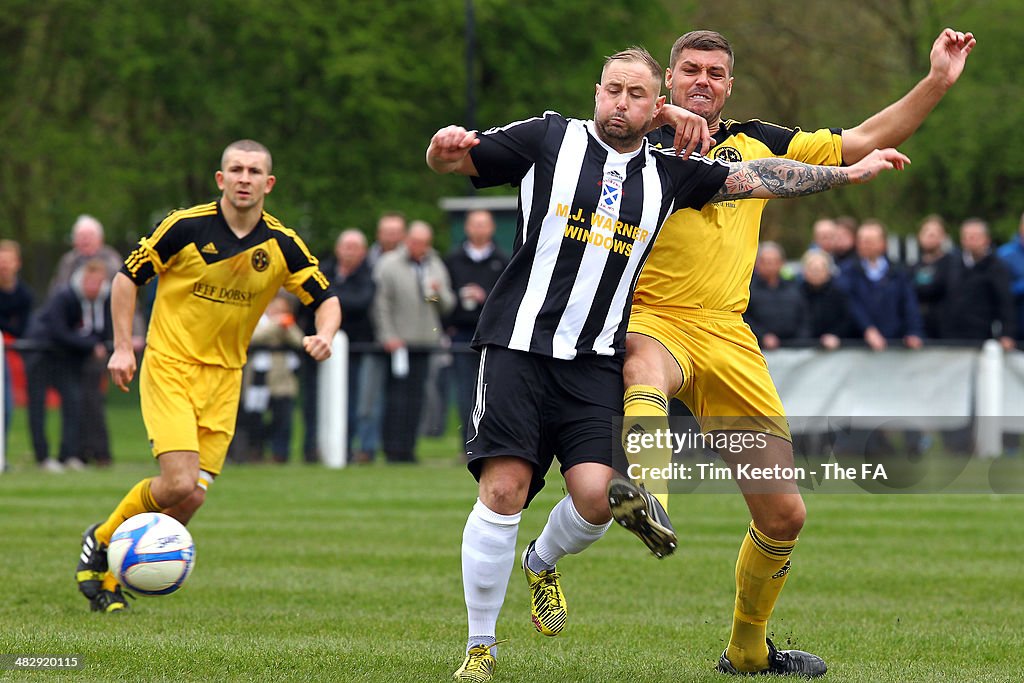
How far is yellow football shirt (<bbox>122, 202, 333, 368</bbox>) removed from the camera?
8.41 m

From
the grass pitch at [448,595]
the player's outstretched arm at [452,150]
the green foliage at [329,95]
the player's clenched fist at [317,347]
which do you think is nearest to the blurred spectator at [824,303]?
the grass pitch at [448,595]

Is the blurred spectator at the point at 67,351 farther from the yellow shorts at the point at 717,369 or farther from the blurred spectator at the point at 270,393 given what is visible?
the yellow shorts at the point at 717,369

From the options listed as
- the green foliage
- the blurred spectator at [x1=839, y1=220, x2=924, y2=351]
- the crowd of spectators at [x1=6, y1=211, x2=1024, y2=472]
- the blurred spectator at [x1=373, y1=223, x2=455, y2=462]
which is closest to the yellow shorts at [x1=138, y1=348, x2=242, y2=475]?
the crowd of spectators at [x1=6, y1=211, x2=1024, y2=472]

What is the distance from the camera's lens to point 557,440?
6.21 meters

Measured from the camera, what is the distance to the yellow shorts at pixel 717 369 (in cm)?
645

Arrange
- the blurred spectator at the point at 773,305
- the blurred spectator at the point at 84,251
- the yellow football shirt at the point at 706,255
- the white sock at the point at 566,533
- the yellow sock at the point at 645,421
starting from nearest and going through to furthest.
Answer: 1. the yellow sock at the point at 645,421
2. the white sock at the point at 566,533
3. the yellow football shirt at the point at 706,255
4. the blurred spectator at the point at 84,251
5. the blurred spectator at the point at 773,305

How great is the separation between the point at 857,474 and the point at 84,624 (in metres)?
8.94

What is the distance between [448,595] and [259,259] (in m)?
2.12

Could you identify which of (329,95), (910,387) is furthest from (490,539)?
(329,95)

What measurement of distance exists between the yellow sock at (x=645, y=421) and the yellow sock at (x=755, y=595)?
0.68 metres

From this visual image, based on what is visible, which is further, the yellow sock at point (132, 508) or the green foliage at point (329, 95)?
the green foliage at point (329, 95)

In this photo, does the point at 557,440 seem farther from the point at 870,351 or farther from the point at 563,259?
the point at 870,351

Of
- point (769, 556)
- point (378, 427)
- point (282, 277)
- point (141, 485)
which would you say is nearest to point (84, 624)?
point (141, 485)

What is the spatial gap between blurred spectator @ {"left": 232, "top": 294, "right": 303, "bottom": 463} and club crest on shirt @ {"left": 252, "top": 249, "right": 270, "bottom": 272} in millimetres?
7261
